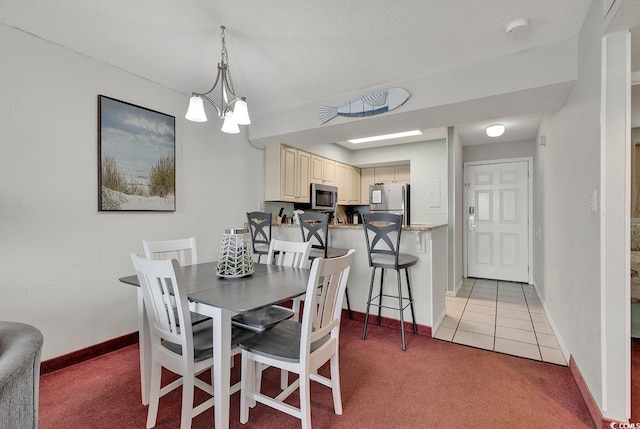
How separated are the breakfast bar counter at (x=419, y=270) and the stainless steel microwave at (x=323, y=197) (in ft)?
4.35

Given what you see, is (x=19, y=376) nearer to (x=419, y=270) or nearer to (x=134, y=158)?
(x=134, y=158)

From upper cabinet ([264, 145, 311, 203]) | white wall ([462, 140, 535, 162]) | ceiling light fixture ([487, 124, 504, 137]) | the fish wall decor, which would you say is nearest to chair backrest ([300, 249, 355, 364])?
the fish wall decor

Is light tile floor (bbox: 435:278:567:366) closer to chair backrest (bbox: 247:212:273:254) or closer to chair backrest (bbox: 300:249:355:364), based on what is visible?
chair backrest (bbox: 300:249:355:364)

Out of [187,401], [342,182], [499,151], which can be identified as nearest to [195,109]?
[187,401]

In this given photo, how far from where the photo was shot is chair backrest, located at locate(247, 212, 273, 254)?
3.18 metres

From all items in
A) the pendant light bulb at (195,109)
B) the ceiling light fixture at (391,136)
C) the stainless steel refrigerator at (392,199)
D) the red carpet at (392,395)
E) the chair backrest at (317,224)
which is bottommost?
the red carpet at (392,395)

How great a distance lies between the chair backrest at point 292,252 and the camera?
221cm

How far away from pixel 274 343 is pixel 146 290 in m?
0.69

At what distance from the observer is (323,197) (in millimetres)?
4770

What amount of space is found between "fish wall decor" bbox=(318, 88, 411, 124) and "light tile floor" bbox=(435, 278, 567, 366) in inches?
84.3

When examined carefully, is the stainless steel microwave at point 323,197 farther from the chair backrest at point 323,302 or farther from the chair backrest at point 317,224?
the chair backrest at point 323,302

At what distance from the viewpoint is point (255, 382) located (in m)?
1.76

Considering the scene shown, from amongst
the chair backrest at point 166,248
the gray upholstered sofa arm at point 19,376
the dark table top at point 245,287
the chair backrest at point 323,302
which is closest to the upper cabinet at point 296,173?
the chair backrest at point 166,248

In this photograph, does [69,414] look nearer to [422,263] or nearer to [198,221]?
[198,221]
